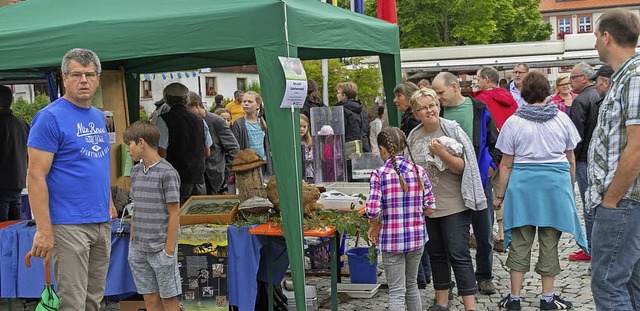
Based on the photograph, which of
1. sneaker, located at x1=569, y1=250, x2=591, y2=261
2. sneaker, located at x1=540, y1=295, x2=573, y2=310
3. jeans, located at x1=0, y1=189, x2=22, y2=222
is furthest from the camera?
sneaker, located at x1=569, y1=250, x2=591, y2=261

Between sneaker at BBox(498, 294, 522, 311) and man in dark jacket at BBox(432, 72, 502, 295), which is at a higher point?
man in dark jacket at BBox(432, 72, 502, 295)

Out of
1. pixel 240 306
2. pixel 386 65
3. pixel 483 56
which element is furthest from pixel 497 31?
pixel 240 306

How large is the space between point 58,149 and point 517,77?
22.8 ft

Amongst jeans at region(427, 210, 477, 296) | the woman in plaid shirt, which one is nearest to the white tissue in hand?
the woman in plaid shirt

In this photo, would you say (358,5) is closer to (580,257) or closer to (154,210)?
(580,257)

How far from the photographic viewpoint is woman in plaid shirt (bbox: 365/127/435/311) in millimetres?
4680

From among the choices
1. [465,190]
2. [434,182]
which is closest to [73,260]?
[434,182]

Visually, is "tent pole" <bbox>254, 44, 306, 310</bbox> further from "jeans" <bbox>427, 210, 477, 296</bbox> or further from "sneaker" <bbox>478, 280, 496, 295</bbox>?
"sneaker" <bbox>478, 280, 496, 295</bbox>

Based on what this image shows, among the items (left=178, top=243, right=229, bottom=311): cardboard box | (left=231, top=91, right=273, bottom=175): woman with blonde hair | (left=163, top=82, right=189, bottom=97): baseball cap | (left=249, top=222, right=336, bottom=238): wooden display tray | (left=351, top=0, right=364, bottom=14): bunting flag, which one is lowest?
(left=178, top=243, right=229, bottom=311): cardboard box

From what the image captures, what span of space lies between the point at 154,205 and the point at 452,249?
2084 millimetres

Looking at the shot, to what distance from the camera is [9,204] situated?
6.98m

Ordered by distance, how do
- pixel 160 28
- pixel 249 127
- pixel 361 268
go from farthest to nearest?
pixel 249 127 → pixel 361 268 → pixel 160 28

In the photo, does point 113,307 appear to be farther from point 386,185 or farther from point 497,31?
point 497,31

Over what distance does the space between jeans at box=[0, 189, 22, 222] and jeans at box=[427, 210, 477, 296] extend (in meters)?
4.15
